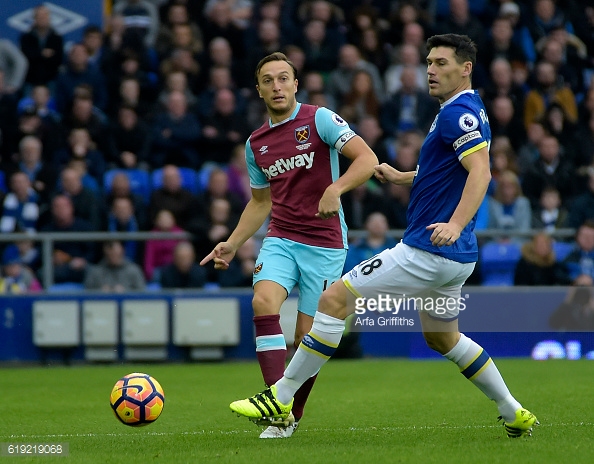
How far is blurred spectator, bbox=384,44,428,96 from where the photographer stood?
16.0 meters

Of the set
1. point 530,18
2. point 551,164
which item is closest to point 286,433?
point 551,164

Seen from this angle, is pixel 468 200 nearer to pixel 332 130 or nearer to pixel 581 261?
pixel 332 130

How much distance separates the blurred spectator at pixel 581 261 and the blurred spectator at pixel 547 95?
280 centimetres

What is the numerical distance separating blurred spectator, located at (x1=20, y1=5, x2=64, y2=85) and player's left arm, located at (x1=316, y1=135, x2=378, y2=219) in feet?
32.3

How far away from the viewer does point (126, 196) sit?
14.0 meters

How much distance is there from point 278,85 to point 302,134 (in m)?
0.35

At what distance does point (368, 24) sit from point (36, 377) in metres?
7.55

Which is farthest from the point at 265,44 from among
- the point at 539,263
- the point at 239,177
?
the point at 539,263

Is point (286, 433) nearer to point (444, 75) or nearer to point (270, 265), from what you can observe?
point (270, 265)

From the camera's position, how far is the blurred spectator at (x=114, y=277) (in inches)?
542

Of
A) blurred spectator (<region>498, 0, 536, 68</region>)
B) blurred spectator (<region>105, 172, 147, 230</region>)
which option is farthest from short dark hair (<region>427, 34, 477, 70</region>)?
blurred spectator (<region>498, 0, 536, 68</region>)

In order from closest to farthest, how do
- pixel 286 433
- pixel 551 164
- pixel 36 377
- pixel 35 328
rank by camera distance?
pixel 286 433 < pixel 36 377 < pixel 35 328 < pixel 551 164

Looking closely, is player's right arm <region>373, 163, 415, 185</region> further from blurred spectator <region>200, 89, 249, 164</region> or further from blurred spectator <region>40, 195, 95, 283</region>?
blurred spectator <region>200, 89, 249, 164</region>

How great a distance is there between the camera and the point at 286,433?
707 cm
